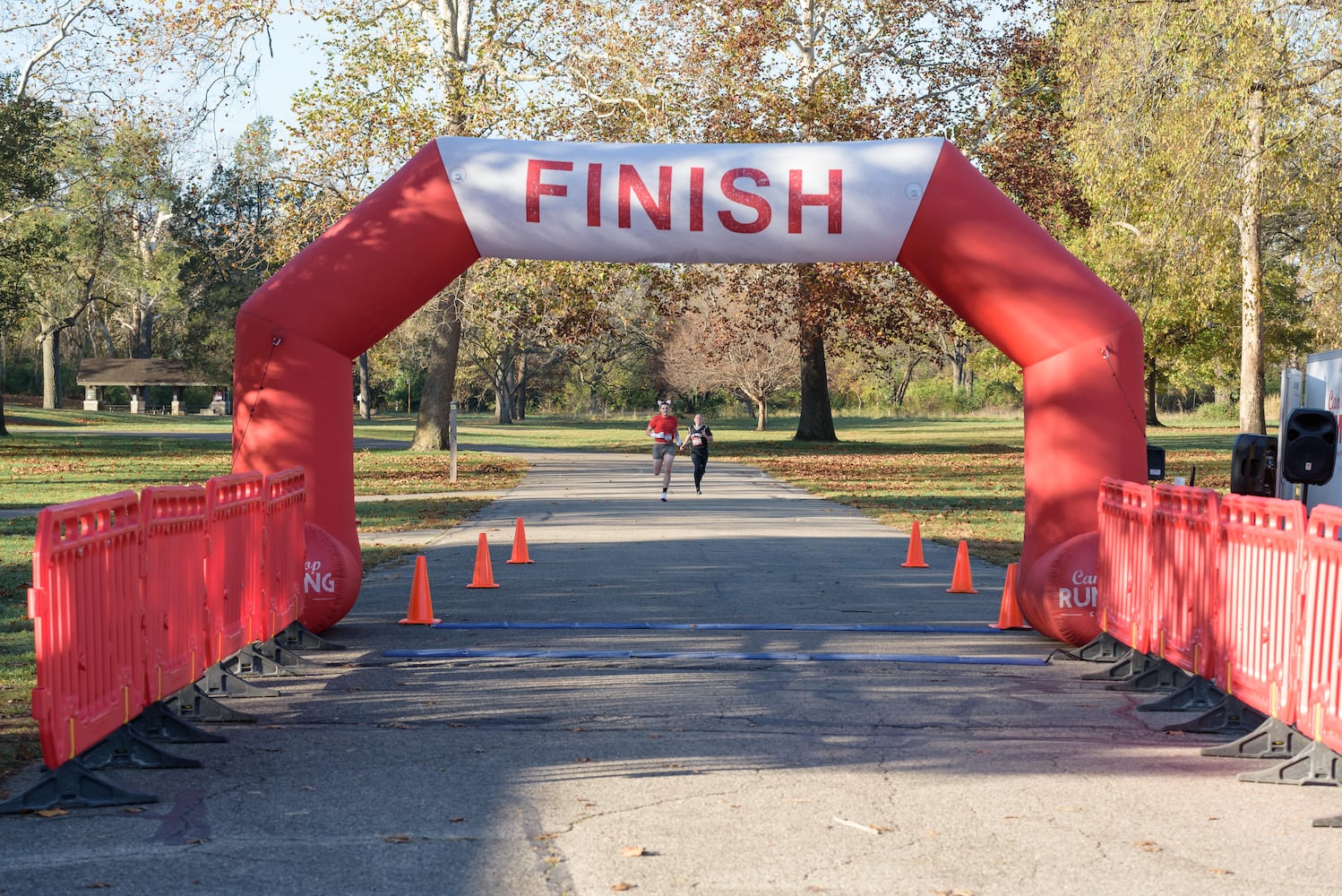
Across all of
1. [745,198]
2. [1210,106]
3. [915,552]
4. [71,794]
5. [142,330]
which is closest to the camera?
[71,794]

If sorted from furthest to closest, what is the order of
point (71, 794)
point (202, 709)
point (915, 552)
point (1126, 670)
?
point (915, 552) → point (1126, 670) → point (202, 709) → point (71, 794)

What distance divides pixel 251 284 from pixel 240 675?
79.7m

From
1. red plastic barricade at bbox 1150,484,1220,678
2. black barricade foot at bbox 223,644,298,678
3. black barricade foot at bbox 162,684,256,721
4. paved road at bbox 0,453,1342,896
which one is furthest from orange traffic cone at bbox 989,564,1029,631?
black barricade foot at bbox 162,684,256,721

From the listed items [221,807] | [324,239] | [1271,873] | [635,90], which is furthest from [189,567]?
[635,90]

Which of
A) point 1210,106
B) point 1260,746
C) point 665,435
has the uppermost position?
point 1210,106

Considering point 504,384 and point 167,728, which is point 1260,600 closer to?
point 167,728

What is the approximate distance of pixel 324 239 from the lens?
1128 cm

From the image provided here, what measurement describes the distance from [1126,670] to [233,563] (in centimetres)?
580

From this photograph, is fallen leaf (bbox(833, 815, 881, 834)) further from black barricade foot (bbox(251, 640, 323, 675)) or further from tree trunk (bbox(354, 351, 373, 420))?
tree trunk (bbox(354, 351, 373, 420))

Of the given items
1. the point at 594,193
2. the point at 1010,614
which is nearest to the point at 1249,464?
the point at 1010,614

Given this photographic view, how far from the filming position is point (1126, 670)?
9.73 metres

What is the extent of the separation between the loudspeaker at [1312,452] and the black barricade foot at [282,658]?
719cm

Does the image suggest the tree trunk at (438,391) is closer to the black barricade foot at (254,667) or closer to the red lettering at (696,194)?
the red lettering at (696,194)

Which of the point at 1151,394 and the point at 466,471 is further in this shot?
the point at 1151,394
